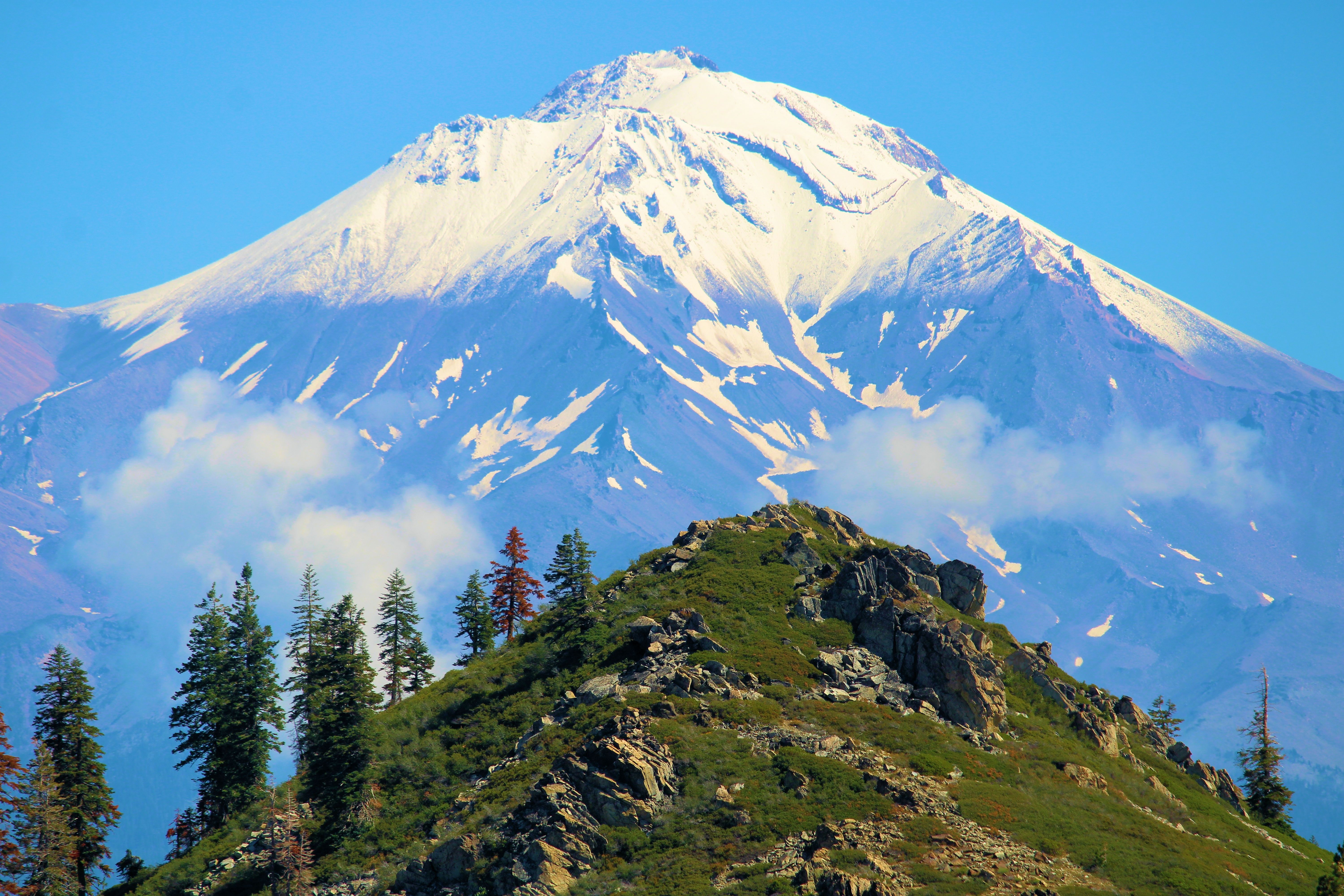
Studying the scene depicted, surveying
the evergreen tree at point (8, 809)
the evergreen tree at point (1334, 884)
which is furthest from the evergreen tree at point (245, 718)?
the evergreen tree at point (1334, 884)

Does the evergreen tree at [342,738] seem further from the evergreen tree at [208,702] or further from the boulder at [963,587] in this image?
the boulder at [963,587]

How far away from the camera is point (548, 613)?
223 feet

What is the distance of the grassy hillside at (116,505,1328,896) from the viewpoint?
3994 centimetres

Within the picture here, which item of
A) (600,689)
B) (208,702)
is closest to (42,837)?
(208,702)

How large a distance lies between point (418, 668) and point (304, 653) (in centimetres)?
788

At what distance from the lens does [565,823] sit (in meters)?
42.1

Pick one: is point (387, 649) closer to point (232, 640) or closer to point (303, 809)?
point (232, 640)

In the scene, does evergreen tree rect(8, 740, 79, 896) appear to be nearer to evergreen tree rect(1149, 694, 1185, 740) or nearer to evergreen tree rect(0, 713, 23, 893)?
evergreen tree rect(0, 713, 23, 893)

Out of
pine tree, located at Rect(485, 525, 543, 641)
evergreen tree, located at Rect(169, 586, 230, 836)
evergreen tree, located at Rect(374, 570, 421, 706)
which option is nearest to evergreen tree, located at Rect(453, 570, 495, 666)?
pine tree, located at Rect(485, 525, 543, 641)

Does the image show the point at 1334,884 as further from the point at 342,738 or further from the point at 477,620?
the point at 477,620

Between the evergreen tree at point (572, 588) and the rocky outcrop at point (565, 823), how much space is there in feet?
52.3

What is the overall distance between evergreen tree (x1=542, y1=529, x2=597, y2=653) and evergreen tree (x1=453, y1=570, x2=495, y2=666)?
13427 mm

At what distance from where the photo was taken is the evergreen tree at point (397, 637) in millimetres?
73250

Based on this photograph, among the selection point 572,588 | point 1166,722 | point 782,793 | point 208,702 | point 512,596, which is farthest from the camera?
point 512,596
